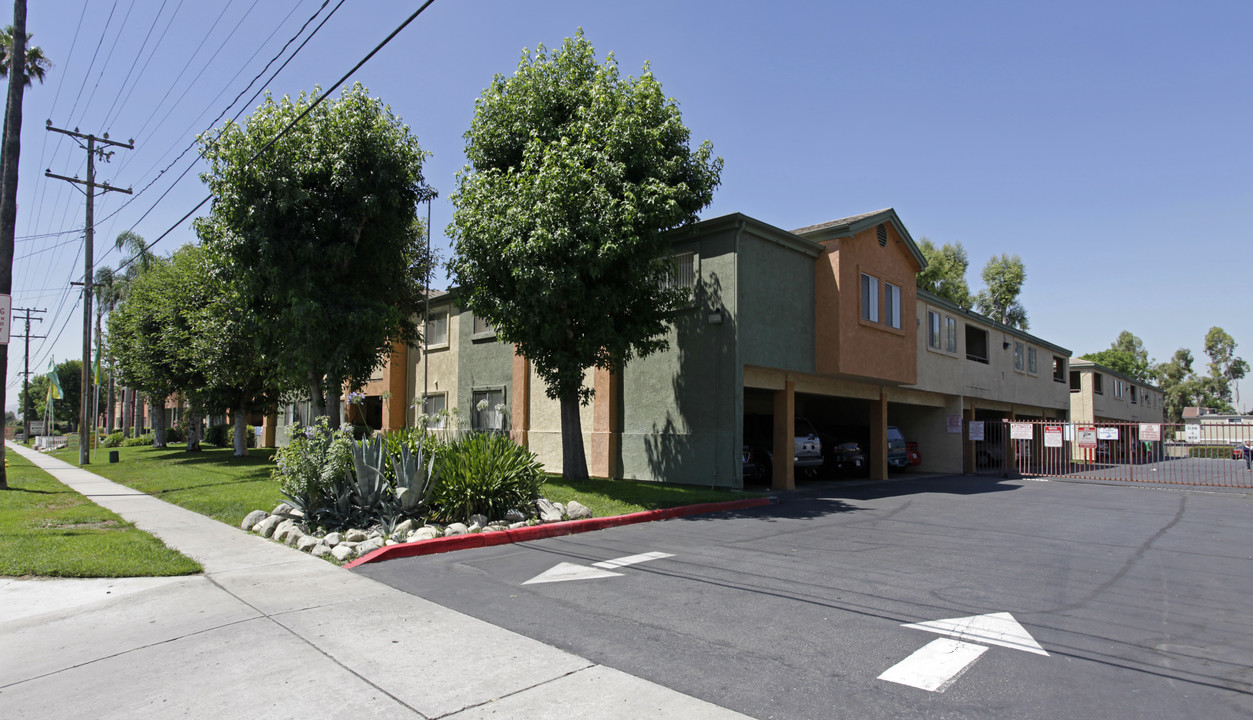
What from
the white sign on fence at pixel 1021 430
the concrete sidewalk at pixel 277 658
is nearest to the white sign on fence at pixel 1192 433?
the white sign on fence at pixel 1021 430

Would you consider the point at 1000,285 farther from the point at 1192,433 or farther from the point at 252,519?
the point at 252,519

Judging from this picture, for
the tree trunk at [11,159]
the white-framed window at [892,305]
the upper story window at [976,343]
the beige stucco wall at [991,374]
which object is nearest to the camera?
the tree trunk at [11,159]

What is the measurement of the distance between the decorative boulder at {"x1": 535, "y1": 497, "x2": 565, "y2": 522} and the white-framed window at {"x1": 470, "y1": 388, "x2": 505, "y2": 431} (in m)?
10.4

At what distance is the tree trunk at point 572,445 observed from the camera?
1555 cm

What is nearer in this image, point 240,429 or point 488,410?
point 488,410

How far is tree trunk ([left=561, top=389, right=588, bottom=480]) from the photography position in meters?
15.5

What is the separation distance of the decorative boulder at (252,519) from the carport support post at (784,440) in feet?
37.2

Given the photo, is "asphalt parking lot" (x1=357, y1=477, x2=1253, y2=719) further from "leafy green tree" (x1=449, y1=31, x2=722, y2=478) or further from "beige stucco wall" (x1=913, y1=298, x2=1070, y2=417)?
"beige stucco wall" (x1=913, y1=298, x2=1070, y2=417)

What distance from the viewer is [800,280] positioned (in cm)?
1833

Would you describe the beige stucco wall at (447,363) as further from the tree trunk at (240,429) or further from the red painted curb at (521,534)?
the red painted curb at (521,534)

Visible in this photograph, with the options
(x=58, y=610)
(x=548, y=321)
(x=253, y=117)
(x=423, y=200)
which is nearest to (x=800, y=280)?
(x=548, y=321)

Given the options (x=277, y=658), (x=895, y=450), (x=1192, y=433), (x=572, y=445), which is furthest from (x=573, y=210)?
(x=1192, y=433)

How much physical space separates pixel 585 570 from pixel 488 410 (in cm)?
1549

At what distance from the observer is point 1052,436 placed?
2475cm
